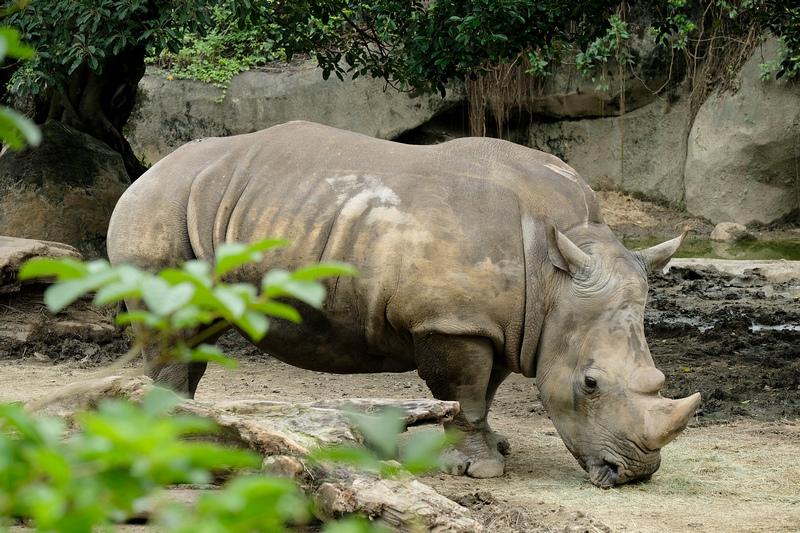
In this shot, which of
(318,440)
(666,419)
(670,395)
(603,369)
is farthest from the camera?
(670,395)

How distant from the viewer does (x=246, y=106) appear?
563 inches

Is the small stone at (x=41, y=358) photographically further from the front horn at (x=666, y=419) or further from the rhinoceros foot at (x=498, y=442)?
the front horn at (x=666, y=419)

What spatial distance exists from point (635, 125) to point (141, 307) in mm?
11958

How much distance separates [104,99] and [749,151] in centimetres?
948

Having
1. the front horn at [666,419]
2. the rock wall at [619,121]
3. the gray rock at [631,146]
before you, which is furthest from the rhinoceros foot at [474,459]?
the gray rock at [631,146]

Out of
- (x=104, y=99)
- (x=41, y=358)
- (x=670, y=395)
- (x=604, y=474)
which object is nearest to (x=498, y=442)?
(x=604, y=474)

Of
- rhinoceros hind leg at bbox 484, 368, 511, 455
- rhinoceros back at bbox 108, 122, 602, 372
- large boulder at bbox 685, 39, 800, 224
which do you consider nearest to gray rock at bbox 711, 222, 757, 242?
large boulder at bbox 685, 39, 800, 224

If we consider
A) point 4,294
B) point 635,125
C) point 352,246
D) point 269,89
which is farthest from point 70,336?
point 635,125

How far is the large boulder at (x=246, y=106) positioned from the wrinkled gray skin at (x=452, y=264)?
9.71 meters

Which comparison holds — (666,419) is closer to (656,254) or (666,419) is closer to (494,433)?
(656,254)

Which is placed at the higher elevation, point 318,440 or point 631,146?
point 318,440

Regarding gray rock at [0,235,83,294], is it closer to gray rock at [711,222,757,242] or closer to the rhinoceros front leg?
the rhinoceros front leg

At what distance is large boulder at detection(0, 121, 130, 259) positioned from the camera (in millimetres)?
7766

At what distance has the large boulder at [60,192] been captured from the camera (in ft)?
25.5
